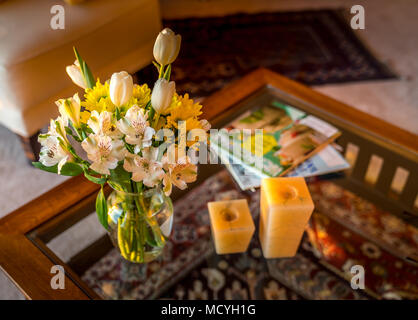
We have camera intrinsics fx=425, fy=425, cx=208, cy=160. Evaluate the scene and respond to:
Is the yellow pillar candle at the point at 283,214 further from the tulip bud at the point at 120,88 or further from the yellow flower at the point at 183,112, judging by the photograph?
the tulip bud at the point at 120,88

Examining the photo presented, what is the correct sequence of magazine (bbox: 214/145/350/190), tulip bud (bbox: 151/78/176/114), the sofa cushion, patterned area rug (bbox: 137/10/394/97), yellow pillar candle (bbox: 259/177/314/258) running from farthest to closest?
patterned area rug (bbox: 137/10/394/97)
the sofa cushion
magazine (bbox: 214/145/350/190)
yellow pillar candle (bbox: 259/177/314/258)
tulip bud (bbox: 151/78/176/114)

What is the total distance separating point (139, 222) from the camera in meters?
0.83

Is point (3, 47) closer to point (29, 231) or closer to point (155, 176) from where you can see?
point (29, 231)

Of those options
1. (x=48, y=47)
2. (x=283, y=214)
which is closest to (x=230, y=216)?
(x=283, y=214)

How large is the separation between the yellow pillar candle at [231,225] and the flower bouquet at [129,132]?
21 cm

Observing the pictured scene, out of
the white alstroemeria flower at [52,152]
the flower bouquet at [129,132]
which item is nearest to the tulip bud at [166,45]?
the flower bouquet at [129,132]

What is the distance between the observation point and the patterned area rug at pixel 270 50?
212cm

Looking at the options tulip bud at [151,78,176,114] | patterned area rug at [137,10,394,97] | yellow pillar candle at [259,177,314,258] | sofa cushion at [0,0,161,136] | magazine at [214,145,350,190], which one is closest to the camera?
tulip bud at [151,78,176,114]

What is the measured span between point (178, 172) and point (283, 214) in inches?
10.6

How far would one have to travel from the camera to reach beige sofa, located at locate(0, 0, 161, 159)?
1427mm

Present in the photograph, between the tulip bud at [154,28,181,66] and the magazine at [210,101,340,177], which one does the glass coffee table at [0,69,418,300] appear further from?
the tulip bud at [154,28,181,66]

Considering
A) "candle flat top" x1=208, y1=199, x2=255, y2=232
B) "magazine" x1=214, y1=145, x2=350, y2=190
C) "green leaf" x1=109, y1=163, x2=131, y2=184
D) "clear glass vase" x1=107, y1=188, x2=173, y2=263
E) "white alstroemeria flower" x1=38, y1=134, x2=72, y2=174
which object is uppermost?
"white alstroemeria flower" x1=38, y1=134, x2=72, y2=174

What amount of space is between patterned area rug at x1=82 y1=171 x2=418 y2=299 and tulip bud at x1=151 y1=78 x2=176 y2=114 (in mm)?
412

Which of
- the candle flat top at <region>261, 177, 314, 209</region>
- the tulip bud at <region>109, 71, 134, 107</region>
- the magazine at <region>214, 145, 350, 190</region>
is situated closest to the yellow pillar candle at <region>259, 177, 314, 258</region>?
the candle flat top at <region>261, 177, 314, 209</region>
